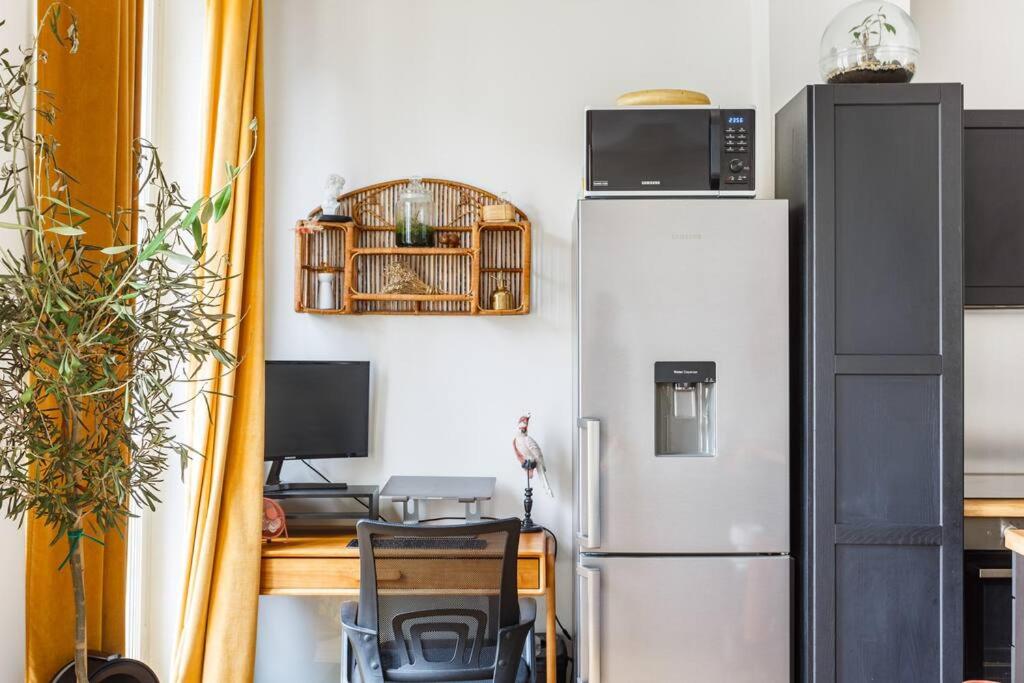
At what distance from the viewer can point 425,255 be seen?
2668 millimetres

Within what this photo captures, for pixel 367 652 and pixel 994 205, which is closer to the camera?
pixel 367 652

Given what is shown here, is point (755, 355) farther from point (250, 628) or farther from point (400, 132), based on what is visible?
point (250, 628)

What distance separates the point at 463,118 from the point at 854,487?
1.90 meters

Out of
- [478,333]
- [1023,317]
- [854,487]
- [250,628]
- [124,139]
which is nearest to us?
[124,139]

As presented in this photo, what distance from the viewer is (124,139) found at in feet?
5.60

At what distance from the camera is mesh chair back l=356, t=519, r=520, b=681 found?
186 centimetres

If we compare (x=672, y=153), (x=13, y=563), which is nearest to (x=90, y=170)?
(x=13, y=563)

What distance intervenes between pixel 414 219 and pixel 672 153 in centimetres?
98

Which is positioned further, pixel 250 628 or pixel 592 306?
pixel 250 628

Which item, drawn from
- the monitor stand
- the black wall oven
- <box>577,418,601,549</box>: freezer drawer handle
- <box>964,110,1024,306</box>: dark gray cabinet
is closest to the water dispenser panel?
<box>577,418,601,549</box>: freezer drawer handle

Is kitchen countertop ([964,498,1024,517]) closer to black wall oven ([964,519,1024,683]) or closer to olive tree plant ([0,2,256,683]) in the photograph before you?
black wall oven ([964,519,1024,683])

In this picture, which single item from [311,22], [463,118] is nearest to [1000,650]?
[463,118]

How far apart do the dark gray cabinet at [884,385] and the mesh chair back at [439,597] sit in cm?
92

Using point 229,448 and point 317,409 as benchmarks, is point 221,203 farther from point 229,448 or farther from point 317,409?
point 317,409
